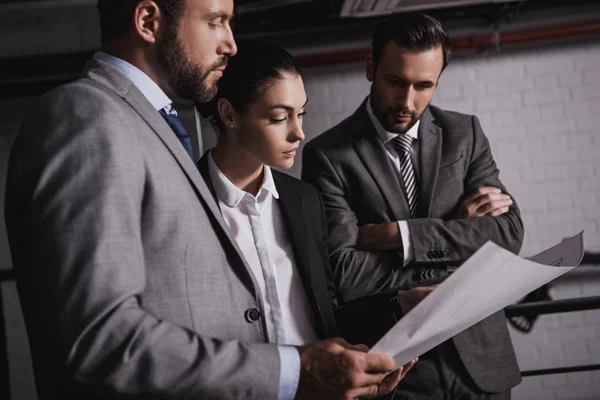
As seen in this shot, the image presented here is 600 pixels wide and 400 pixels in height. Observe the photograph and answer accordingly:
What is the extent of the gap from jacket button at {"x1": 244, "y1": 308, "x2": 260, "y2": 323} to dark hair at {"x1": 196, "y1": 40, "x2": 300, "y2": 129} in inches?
26.3

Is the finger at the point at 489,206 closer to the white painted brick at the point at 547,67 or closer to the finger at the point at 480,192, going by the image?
the finger at the point at 480,192

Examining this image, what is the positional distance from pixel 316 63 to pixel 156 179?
347 cm

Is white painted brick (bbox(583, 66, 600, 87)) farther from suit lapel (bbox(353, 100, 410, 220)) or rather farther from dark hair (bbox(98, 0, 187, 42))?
dark hair (bbox(98, 0, 187, 42))

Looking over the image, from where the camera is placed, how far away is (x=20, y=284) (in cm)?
99

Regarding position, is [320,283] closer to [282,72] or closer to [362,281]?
[362,281]

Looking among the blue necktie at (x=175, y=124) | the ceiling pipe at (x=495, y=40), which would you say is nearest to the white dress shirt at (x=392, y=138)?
the blue necktie at (x=175, y=124)

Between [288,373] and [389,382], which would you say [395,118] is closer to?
[389,382]

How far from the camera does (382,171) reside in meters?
1.92

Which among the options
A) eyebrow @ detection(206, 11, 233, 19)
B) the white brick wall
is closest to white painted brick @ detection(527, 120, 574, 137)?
the white brick wall

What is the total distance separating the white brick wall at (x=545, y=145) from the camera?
14.7 ft

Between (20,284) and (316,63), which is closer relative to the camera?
(20,284)

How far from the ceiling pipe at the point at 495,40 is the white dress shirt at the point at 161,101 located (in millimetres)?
3220

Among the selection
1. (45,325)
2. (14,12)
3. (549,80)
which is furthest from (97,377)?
(549,80)

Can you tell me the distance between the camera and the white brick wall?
177 inches
